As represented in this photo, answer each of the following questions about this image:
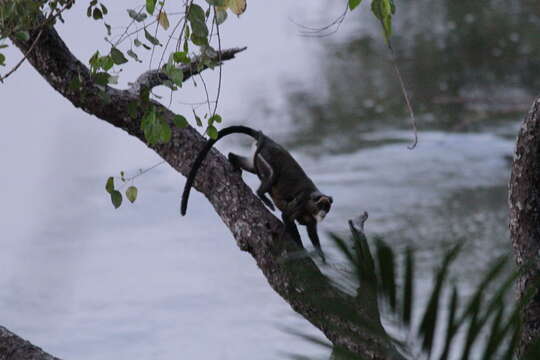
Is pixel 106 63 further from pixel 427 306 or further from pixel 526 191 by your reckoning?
pixel 427 306

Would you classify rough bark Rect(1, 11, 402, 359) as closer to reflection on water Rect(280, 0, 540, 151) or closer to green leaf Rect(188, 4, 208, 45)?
green leaf Rect(188, 4, 208, 45)

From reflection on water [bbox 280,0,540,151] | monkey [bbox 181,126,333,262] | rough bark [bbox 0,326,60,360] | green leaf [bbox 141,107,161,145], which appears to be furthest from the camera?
reflection on water [bbox 280,0,540,151]

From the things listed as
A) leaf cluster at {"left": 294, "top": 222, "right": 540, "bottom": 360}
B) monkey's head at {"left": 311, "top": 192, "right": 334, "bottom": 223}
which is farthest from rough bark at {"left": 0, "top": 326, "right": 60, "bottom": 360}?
leaf cluster at {"left": 294, "top": 222, "right": 540, "bottom": 360}

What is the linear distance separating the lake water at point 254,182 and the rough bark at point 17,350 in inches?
53.7

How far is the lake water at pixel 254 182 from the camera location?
14.8 feet

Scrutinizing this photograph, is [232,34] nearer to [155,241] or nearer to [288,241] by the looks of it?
[155,241]

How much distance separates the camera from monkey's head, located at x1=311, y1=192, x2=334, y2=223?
7.77 ft

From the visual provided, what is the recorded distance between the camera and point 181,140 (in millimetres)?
2156

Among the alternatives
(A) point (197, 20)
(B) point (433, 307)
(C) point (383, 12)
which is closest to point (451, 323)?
(B) point (433, 307)

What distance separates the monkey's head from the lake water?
843 mm

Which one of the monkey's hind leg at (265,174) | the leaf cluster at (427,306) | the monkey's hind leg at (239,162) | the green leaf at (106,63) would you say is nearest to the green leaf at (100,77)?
the green leaf at (106,63)

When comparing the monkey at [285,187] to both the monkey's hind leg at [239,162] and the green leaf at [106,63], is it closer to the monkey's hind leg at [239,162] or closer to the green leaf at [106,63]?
the monkey's hind leg at [239,162]

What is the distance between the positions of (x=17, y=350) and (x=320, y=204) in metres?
0.84

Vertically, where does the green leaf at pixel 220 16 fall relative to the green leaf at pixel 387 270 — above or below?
above
